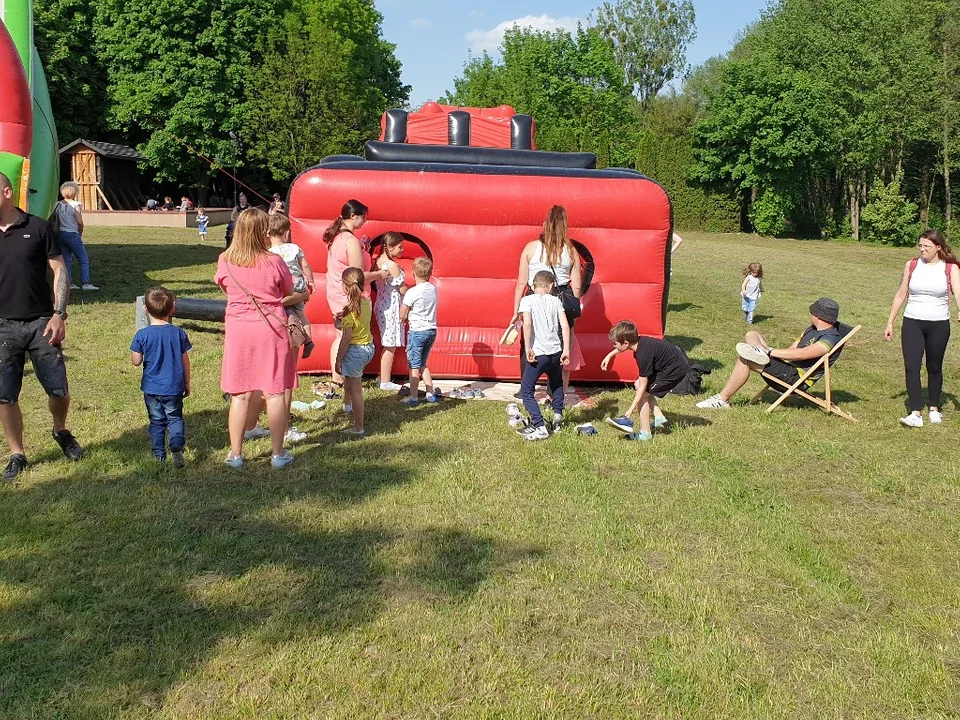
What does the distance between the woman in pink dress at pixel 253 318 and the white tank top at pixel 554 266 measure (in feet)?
9.37

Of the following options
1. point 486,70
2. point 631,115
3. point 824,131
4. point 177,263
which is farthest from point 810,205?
point 177,263

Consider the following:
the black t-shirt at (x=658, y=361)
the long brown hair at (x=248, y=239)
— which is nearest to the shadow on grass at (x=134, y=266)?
the long brown hair at (x=248, y=239)

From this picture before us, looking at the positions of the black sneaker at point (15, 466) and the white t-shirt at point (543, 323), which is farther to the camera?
the white t-shirt at point (543, 323)

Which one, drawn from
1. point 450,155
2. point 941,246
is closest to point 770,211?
point 450,155

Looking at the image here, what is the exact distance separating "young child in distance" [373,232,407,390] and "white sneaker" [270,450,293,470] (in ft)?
7.75

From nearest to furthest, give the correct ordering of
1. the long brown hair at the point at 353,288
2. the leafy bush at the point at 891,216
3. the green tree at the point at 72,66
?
the long brown hair at the point at 353,288, the green tree at the point at 72,66, the leafy bush at the point at 891,216

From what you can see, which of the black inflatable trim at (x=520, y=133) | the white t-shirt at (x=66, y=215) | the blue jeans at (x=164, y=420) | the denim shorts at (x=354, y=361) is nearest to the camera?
the blue jeans at (x=164, y=420)

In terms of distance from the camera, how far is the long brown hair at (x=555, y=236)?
851 cm

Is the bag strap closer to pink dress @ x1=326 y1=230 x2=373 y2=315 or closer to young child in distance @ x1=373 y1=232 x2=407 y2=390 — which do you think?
pink dress @ x1=326 y1=230 x2=373 y2=315

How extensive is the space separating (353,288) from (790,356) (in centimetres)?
437

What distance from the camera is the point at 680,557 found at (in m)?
5.31

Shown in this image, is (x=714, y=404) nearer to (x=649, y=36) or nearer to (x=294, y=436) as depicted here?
(x=294, y=436)

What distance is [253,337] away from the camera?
6469mm

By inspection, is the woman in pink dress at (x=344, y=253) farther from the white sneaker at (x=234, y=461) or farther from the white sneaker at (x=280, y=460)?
A: the white sneaker at (x=234, y=461)
